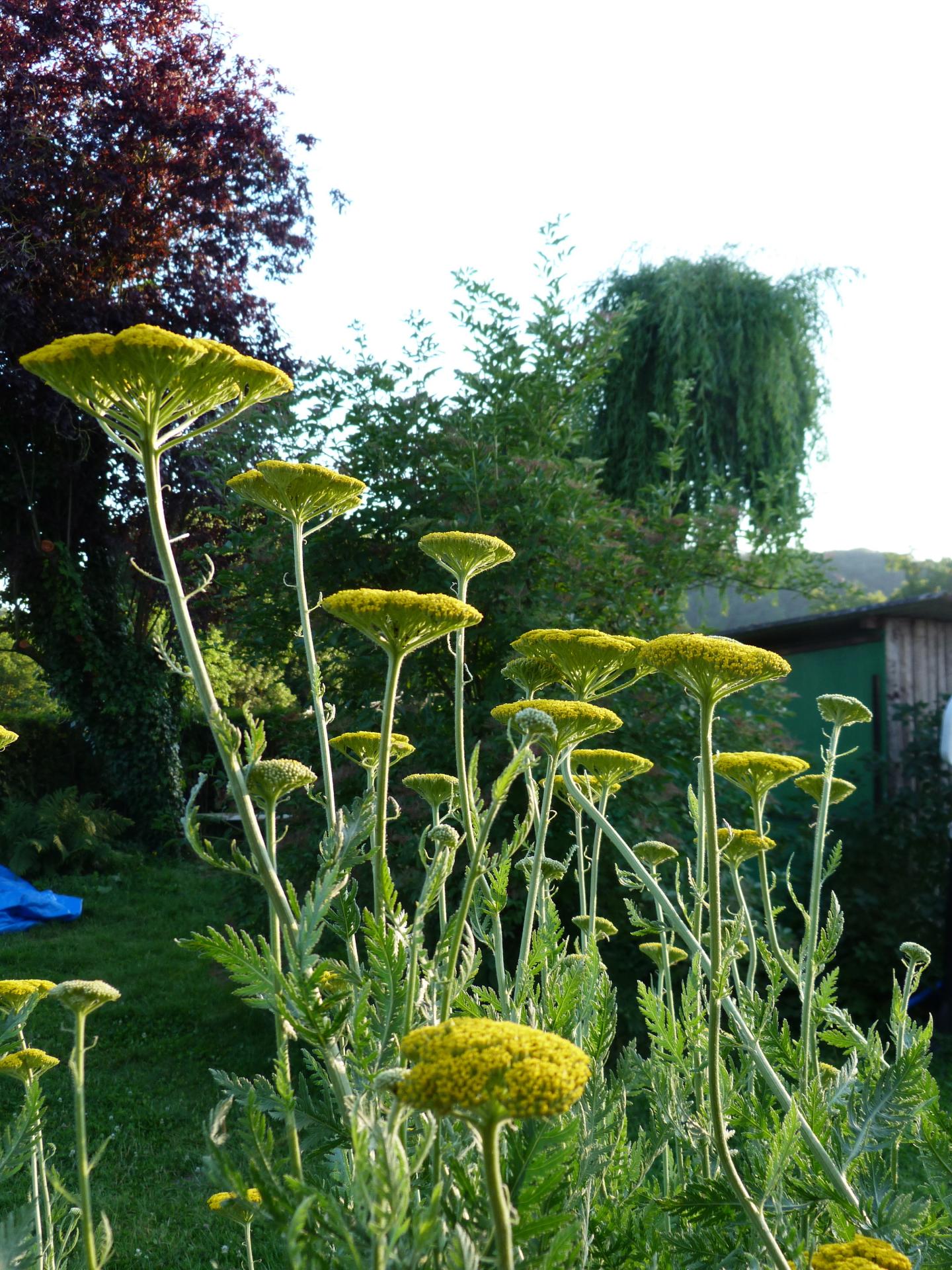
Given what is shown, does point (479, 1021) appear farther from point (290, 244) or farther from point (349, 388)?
point (290, 244)

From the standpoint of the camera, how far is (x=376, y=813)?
1.34 meters

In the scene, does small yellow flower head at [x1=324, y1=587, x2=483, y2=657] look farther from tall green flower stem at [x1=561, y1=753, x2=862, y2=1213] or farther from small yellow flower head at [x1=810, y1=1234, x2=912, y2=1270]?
small yellow flower head at [x1=810, y1=1234, x2=912, y2=1270]

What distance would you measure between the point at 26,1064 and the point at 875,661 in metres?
6.96

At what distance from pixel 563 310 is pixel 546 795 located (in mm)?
4486

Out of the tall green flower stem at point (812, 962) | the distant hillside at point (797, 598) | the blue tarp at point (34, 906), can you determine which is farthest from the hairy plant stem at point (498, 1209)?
the blue tarp at point (34, 906)

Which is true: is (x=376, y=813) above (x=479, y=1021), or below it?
above

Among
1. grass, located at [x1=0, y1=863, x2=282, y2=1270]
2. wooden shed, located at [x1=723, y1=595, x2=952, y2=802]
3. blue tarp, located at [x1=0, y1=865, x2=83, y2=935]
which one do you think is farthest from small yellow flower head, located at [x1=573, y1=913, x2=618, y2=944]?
blue tarp, located at [x1=0, y1=865, x2=83, y2=935]

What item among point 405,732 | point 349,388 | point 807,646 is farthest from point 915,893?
point 349,388

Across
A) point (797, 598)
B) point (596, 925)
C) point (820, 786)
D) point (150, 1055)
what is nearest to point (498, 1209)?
point (596, 925)

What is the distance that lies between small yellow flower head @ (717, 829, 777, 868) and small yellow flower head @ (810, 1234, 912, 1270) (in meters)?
0.92

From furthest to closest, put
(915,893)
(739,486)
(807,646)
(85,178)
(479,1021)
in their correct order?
(739,486) → (85,178) → (807,646) → (915,893) → (479,1021)

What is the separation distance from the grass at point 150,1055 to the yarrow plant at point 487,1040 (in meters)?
1.00

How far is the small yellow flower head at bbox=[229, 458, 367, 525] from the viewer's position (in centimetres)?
174

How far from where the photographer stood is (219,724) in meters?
1.20
